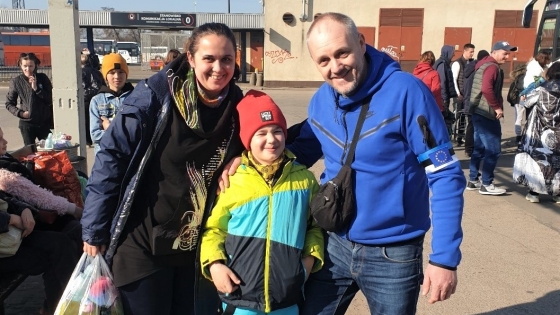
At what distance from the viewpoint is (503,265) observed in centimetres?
466

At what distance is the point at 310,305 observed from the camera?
2432mm

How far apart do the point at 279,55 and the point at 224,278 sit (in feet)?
82.5

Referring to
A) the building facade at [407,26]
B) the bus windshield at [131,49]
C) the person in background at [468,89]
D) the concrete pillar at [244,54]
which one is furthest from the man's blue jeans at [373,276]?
the bus windshield at [131,49]

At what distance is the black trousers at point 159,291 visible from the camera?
8.17 ft

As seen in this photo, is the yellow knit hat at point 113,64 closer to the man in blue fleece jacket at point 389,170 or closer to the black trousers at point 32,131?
the black trousers at point 32,131

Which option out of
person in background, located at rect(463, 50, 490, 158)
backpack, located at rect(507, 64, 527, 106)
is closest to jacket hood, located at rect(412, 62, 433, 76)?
person in background, located at rect(463, 50, 490, 158)

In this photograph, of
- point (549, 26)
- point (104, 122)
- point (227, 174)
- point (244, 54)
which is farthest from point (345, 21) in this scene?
point (244, 54)

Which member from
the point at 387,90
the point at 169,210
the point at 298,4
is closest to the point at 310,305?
the point at 169,210

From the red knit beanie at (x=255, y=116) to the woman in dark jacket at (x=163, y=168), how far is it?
9 centimetres

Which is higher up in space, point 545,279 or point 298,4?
point 298,4

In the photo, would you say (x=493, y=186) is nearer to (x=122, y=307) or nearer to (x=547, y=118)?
(x=547, y=118)

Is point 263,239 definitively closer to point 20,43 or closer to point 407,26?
point 407,26

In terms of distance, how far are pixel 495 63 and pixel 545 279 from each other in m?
3.69

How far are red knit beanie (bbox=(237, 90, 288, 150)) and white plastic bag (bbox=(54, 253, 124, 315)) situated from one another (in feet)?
3.07
